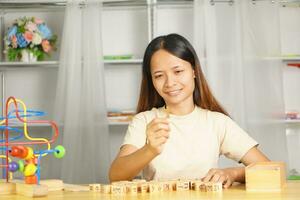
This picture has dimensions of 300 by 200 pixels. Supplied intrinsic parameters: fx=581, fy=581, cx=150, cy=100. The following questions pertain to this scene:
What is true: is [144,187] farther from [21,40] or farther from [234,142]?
[21,40]

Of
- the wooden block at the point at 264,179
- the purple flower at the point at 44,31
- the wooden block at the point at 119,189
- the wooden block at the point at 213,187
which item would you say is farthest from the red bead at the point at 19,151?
the purple flower at the point at 44,31

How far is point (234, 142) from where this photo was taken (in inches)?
79.8

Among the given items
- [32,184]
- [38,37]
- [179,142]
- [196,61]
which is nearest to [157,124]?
[32,184]

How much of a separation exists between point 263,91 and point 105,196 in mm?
2147

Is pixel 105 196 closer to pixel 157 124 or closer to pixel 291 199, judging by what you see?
pixel 157 124

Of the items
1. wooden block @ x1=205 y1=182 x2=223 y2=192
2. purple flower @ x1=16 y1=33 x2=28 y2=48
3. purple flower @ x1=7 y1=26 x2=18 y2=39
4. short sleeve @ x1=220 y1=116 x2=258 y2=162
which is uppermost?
purple flower @ x1=7 y1=26 x2=18 y2=39

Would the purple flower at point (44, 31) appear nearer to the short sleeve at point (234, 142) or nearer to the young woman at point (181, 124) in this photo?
the young woman at point (181, 124)

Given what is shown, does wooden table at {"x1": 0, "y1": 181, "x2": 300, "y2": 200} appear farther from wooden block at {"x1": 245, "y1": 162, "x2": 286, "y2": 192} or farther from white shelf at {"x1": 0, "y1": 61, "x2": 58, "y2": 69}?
white shelf at {"x1": 0, "y1": 61, "x2": 58, "y2": 69}

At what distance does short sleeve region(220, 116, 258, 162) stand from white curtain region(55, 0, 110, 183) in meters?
1.46

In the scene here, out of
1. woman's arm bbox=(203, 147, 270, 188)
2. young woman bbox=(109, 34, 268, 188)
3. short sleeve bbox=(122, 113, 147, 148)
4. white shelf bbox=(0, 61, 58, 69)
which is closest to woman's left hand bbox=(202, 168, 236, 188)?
woman's arm bbox=(203, 147, 270, 188)

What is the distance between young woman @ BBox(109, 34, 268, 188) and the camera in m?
1.98

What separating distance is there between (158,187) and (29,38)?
2191 mm

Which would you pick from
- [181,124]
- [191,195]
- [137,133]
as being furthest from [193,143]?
[191,195]

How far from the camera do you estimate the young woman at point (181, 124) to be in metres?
1.98
